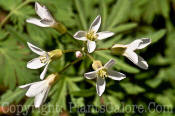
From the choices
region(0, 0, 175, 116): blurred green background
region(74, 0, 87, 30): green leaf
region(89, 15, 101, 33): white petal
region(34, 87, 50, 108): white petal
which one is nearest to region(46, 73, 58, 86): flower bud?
region(34, 87, 50, 108): white petal

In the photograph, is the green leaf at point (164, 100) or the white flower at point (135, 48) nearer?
the white flower at point (135, 48)

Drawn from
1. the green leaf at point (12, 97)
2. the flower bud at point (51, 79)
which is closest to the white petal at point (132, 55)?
the flower bud at point (51, 79)

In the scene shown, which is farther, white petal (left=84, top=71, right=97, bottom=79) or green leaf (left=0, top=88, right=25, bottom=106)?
green leaf (left=0, top=88, right=25, bottom=106)

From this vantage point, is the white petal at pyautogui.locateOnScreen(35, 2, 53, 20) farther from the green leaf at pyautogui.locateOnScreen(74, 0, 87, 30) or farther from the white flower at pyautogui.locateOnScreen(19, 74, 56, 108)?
the green leaf at pyautogui.locateOnScreen(74, 0, 87, 30)

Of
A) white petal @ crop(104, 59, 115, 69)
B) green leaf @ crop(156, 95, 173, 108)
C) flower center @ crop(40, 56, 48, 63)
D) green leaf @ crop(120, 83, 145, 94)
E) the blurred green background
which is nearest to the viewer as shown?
white petal @ crop(104, 59, 115, 69)

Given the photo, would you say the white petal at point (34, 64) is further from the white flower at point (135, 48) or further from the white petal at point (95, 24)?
the white flower at point (135, 48)

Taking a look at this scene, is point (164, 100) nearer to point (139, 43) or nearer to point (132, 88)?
point (132, 88)

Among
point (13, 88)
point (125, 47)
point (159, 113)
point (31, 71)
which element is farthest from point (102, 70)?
point (159, 113)

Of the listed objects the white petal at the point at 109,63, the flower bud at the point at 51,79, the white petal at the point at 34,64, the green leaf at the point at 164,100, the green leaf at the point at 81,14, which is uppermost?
the green leaf at the point at 81,14

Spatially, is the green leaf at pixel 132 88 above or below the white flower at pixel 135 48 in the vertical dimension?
below

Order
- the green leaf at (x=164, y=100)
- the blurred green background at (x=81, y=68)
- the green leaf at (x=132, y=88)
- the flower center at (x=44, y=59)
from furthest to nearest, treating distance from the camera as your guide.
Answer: the green leaf at (x=164, y=100) → the green leaf at (x=132, y=88) → the blurred green background at (x=81, y=68) → the flower center at (x=44, y=59)
